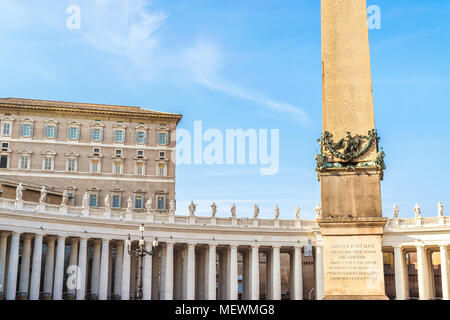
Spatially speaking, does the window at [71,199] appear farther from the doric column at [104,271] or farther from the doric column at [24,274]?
the doric column at [24,274]

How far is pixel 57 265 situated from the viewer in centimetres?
5778

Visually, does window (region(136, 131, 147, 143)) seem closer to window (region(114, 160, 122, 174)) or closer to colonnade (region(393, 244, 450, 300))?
window (region(114, 160, 122, 174))

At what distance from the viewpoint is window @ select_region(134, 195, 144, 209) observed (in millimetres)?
77000

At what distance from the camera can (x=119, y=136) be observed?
81000 millimetres

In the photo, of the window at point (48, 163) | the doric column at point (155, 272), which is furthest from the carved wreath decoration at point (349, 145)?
the window at point (48, 163)

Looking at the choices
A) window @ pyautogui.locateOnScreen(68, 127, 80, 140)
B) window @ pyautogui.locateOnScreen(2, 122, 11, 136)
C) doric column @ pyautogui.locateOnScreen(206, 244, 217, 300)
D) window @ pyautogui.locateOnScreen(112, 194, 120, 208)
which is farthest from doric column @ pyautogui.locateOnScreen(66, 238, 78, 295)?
window @ pyautogui.locateOnScreen(2, 122, 11, 136)

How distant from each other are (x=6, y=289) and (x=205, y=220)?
21.2 m

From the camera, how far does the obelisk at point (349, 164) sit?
1720 cm

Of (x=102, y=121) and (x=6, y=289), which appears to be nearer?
(x=6, y=289)

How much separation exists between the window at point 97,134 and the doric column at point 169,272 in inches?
885

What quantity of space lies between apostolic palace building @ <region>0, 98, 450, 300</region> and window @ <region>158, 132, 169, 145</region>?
229 mm

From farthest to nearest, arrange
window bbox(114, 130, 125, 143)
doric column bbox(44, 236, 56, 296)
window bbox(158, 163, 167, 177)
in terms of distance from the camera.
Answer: window bbox(114, 130, 125, 143), window bbox(158, 163, 167, 177), doric column bbox(44, 236, 56, 296)
